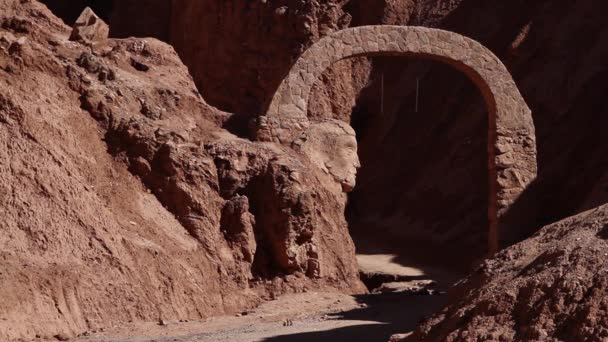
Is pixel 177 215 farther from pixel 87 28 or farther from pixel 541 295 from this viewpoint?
pixel 541 295

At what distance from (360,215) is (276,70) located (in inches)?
196

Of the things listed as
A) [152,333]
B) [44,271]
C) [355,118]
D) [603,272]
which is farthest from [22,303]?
[355,118]

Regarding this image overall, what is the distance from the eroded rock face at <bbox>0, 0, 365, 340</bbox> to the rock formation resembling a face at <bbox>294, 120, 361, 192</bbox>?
205 millimetres

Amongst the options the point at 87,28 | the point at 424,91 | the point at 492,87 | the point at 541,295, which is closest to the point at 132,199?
the point at 87,28

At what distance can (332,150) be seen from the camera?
17.1 meters

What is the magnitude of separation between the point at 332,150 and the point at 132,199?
3.56 metres

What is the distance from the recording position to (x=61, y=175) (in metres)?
13.4

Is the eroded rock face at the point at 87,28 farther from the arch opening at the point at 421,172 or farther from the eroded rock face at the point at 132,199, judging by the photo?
the arch opening at the point at 421,172

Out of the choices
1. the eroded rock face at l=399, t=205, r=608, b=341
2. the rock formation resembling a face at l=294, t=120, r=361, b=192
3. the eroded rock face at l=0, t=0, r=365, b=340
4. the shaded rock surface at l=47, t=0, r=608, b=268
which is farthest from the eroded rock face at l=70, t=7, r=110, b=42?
the shaded rock surface at l=47, t=0, r=608, b=268

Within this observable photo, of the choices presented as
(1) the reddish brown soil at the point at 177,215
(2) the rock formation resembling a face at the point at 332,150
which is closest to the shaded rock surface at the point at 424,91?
(1) the reddish brown soil at the point at 177,215

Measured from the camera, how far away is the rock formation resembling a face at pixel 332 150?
16.9 metres

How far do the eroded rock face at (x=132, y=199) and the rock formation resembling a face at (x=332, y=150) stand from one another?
0.67 ft

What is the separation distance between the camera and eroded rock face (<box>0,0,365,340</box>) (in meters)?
12.6

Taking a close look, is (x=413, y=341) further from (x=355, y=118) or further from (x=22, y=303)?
(x=355, y=118)
